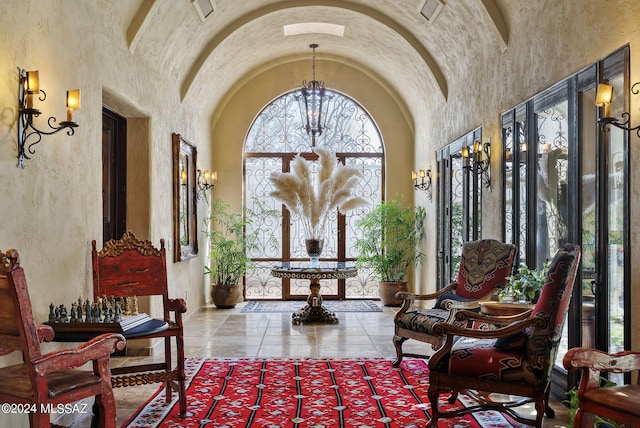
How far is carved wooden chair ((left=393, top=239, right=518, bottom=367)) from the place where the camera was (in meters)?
4.80

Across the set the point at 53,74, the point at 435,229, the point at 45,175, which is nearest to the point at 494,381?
the point at 45,175

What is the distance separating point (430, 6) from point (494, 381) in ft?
14.3

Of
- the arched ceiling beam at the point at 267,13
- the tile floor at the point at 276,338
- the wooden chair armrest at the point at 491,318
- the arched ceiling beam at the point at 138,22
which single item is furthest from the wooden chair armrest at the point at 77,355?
the arched ceiling beam at the point at 267,13

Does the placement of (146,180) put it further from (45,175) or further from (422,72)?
(422,72)

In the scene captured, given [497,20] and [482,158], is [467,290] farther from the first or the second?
[497,20]

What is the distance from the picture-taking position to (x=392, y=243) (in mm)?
9195

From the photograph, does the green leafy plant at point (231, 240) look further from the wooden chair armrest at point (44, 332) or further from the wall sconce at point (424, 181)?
the wooden chair armrest at point (44, 332)

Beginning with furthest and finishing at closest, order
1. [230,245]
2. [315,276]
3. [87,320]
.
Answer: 1. [230,245]
2. [315,276]
3. [87,320]

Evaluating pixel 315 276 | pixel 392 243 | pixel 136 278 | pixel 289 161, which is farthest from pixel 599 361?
pixel 289 161

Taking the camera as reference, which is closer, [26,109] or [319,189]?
[26,109]

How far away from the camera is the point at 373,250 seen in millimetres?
9227

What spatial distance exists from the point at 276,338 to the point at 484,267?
8.02 ft

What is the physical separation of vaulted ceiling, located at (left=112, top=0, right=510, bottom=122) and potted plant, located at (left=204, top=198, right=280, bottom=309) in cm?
171

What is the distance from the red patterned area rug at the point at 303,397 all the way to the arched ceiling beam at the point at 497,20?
2956 millimetres
